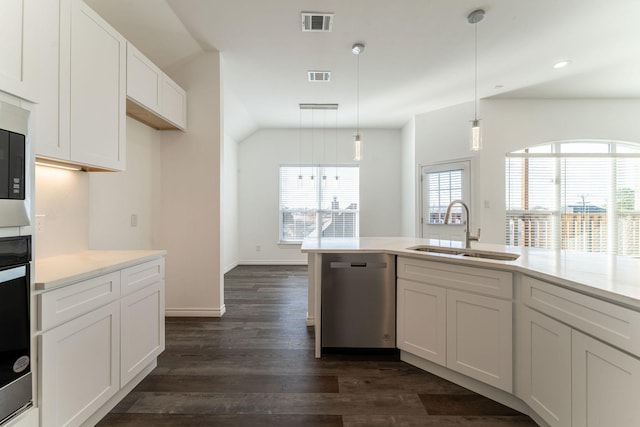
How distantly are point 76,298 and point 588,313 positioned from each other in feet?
8.07

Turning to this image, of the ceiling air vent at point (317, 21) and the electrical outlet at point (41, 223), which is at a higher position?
the ceiling air vent at point (317, 21)

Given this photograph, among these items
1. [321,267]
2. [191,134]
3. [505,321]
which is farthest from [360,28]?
[505,321]

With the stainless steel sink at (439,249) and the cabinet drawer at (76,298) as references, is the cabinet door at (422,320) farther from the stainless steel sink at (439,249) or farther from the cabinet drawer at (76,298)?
the cabinet drawer at (76,298)

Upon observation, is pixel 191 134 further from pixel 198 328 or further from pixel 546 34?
pixel 546 34

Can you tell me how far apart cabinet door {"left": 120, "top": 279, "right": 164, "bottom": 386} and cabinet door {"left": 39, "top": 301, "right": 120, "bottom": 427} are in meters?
0.06

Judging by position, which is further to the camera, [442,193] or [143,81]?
[442,193]

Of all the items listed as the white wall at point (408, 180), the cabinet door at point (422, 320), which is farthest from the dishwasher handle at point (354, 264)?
the white wall at point (408, 180)

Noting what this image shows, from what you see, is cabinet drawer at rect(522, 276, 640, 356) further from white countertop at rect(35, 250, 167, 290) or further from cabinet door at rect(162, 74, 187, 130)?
cabinet door at rect(162, 74, 187, 130)

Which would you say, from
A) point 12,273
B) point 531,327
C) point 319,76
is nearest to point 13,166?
point 12,273

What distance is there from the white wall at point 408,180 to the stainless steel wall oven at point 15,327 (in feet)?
16.9

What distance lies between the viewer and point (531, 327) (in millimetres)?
1552

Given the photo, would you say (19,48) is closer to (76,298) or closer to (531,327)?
(76,298)

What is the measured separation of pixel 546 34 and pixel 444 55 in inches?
38.2

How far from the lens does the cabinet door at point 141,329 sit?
5.72ft
